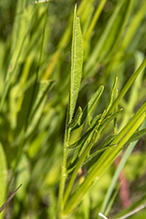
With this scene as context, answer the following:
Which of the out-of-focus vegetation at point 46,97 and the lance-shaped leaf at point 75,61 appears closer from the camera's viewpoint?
the lance-shaped leaf at point 75,61

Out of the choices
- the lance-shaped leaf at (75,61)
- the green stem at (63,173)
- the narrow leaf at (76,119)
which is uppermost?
the lance-shaped leaf at (75,61)

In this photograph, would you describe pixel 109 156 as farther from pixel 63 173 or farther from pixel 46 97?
pixel 46 97

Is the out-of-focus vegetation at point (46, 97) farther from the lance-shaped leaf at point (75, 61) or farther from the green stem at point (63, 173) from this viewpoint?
the lance-shaped leaf at point (75, 61)

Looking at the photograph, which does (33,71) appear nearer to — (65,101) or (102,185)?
(65,101)

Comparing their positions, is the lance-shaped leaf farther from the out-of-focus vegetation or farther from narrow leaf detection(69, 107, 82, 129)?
the out-of-focus vegetation

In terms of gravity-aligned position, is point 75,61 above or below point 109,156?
above

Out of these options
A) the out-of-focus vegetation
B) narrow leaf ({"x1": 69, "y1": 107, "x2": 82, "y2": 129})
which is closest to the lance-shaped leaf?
narrow leaf ({"x1": 69, "y1": 107, "x2": 82, "y2": 129})

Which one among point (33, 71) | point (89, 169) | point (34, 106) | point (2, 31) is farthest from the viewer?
point (2, 31)

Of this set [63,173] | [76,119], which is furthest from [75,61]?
[63,173]

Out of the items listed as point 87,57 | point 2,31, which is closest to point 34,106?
point 87,57

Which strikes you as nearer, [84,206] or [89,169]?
[89,169]

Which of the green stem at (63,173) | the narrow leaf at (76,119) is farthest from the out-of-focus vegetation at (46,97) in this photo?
the narrow leaf at (76,119)
